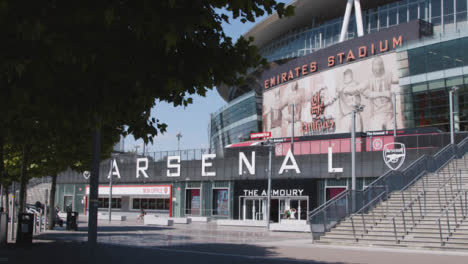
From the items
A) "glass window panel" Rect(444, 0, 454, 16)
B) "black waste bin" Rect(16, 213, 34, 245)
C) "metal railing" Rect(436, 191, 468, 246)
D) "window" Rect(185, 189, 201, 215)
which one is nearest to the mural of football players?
"glass window panel" Rect(444, 0, 454, 16)

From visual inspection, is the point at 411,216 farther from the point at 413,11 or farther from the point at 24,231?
the point at 413,11

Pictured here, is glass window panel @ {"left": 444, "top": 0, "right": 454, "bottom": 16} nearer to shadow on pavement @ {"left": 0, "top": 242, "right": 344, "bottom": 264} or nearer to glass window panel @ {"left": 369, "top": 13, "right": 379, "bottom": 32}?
glass window panel @ {"left": 369, "top": 13, "right": 379, "bottom": 32}

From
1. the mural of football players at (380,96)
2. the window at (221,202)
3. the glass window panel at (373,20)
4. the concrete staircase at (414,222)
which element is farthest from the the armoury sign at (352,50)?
the concrete staircase at (414,222)

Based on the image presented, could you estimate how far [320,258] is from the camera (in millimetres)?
16656

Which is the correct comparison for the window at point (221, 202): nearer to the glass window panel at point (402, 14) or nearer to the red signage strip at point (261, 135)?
the red signage strip at point (261, 135)

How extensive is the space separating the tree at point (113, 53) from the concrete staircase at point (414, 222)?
13.6m

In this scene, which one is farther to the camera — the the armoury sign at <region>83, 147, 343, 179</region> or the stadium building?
the the armoury sign at <region>83, 147, 343, 179</region>

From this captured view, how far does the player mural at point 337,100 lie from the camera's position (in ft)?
182

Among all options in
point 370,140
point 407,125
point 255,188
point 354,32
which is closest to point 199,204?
point 255,188

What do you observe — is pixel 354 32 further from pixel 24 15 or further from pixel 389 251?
pixel 24 15

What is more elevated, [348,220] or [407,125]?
[407,125]

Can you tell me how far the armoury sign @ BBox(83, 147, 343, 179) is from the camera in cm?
4466

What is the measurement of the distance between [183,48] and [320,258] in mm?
9995

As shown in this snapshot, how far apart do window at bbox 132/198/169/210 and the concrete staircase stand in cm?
3459
